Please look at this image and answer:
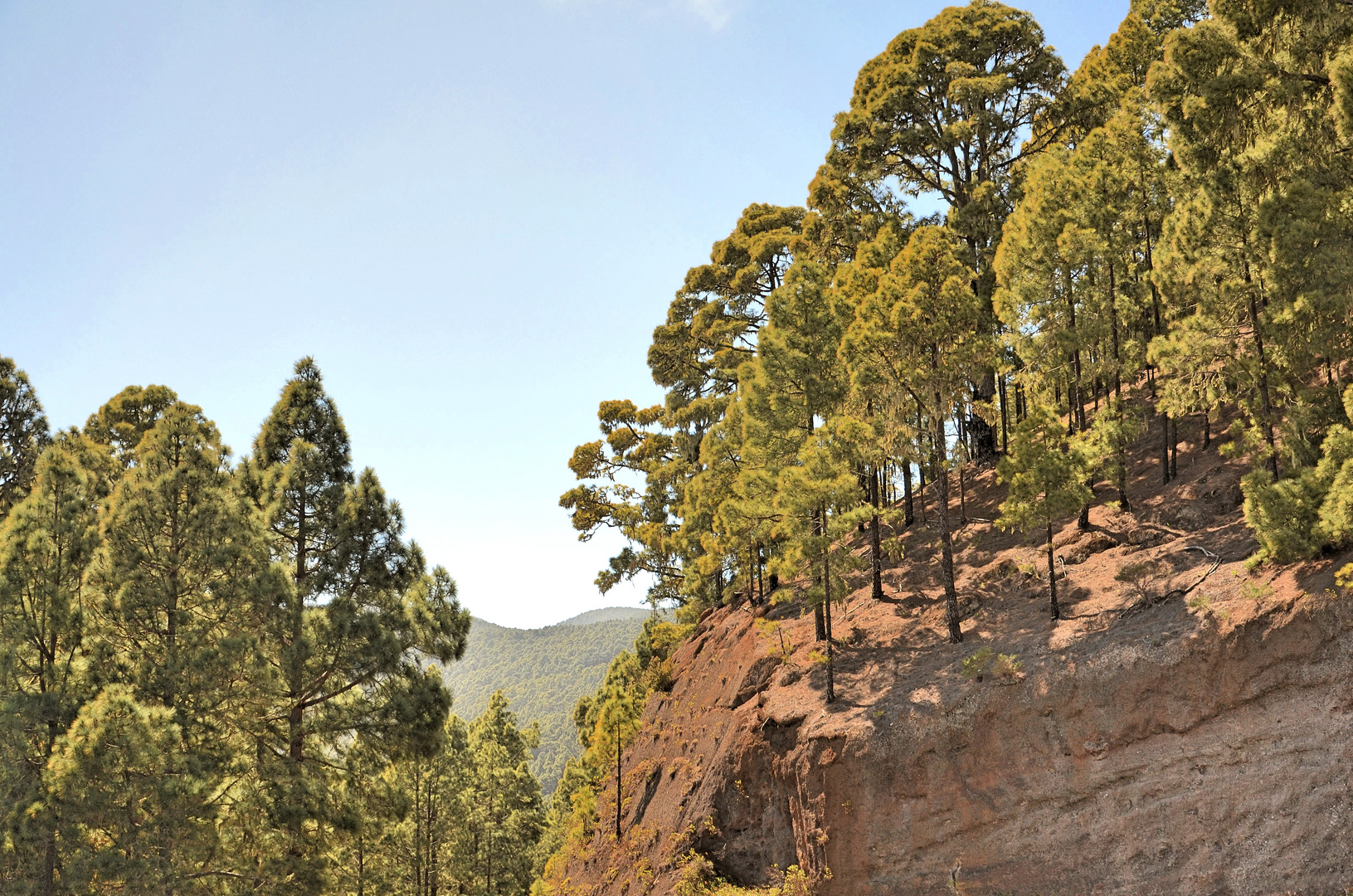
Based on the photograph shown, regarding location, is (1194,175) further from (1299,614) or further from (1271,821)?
(1271,821)

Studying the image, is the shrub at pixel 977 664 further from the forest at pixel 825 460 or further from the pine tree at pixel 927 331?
the pine tree at pixel 927 331

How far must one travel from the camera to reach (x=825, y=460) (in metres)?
20.2

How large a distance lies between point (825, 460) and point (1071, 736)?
26.3 feet

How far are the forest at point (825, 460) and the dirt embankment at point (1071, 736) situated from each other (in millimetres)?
1015

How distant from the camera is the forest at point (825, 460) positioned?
15.4 meters

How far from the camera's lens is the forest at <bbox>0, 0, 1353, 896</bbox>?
50.7 feet

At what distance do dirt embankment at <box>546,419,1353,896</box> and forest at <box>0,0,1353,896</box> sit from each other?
101cm

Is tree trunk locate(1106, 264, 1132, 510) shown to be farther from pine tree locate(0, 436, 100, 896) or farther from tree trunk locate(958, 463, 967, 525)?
pine tree locate(0, 436, 100, 896)

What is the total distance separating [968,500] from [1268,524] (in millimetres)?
12550

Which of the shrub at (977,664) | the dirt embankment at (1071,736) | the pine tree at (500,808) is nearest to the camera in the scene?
the dirt embankment at (1071,736)

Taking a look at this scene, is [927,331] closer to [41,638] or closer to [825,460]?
[825,460]

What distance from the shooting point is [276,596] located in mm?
18281

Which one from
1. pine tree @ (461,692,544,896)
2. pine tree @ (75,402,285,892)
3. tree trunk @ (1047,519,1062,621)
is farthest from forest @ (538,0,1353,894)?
pine tree @ (461,692,544,896)

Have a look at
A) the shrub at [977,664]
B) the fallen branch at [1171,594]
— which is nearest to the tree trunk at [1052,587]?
the fallen branch at [1171,594]
